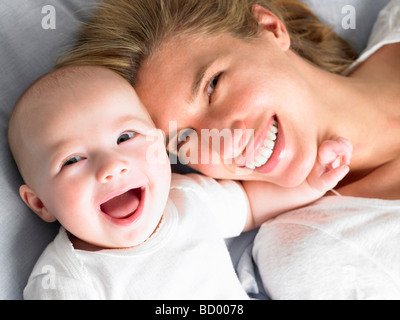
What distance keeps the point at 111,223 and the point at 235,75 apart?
19.1 inches

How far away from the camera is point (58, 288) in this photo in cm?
106

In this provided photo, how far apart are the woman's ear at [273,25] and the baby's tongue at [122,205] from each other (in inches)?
24.4

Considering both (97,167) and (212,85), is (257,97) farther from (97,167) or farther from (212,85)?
(97,167)

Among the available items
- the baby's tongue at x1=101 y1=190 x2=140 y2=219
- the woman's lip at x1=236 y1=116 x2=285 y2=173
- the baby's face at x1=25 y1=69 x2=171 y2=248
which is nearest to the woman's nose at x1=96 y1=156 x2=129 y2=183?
the baby's face at x1=25 y1=69 x2=171 y2=248

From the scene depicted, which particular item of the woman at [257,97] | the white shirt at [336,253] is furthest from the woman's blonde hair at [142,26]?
the white shirt at [336,253]

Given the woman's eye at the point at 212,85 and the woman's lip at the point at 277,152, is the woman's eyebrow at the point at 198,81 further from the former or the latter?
the woman's lip at the point at 277,152

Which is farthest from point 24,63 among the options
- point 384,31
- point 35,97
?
point 384,31

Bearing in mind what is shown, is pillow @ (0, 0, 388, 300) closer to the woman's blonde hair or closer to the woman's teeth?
the woman's blonde hair

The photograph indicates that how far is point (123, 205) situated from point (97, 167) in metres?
0.13

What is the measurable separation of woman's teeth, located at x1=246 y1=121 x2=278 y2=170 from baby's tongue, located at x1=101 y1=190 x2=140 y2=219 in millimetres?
334

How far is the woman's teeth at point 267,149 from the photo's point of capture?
49.5 inches

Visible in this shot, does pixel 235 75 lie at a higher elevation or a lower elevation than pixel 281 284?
higher
